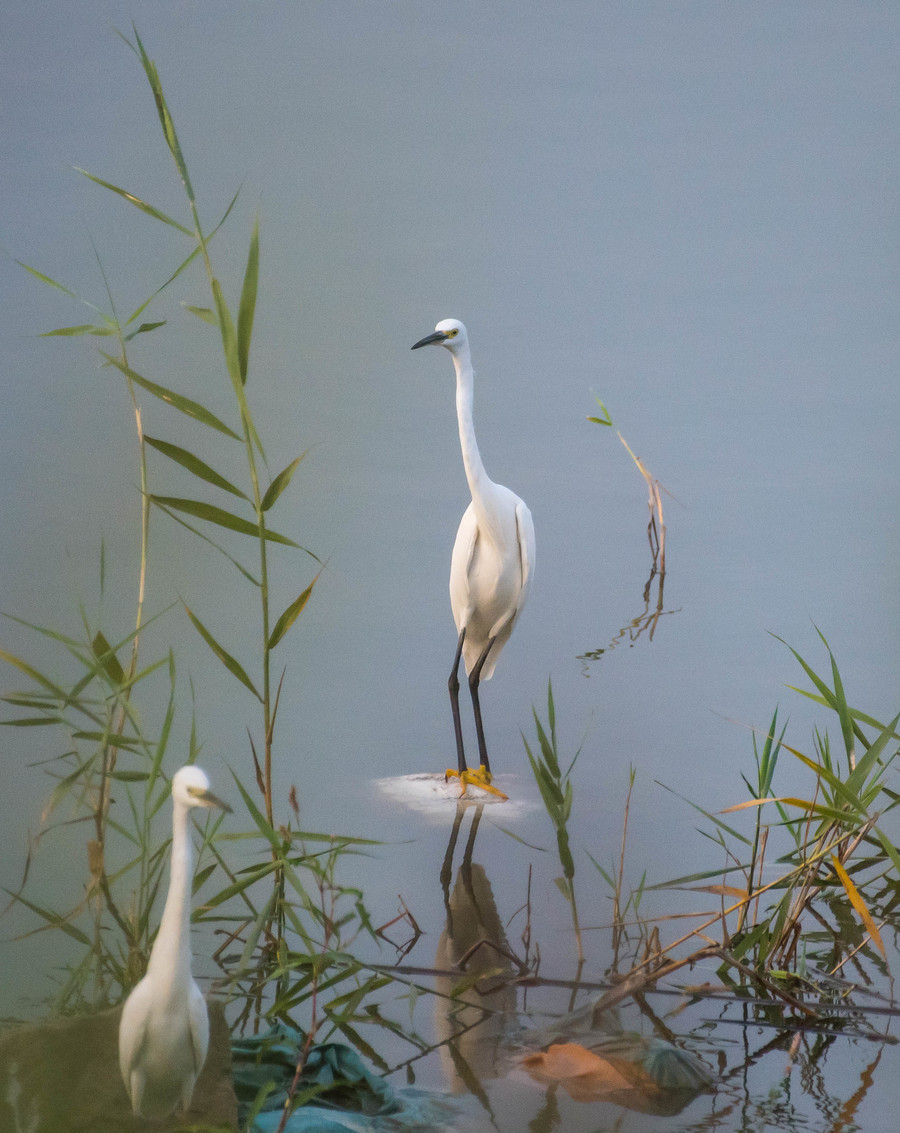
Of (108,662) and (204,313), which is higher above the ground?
(204,313)

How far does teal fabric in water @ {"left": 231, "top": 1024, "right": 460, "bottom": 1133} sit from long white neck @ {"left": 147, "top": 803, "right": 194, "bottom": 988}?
0.82ft

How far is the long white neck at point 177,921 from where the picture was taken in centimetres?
61

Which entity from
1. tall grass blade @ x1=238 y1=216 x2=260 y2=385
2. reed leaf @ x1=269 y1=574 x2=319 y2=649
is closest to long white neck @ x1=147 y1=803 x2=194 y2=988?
reed leaf @ x1=269 y1=574 x2=319 y2=649

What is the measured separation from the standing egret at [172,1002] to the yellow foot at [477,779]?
1161mm

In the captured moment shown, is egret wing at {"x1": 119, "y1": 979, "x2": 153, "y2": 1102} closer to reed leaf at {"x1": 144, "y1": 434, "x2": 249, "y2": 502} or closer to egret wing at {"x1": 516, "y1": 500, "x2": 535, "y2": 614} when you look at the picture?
reed leaf at {"x1": 144, "y1": 434, "x2": 249, "y2": 502}

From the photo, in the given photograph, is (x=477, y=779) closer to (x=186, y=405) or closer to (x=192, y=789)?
(x=186, y=405)

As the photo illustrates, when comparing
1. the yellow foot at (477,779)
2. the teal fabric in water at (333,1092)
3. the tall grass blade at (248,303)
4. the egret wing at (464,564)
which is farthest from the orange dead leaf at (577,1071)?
the egret wing at (464,564)

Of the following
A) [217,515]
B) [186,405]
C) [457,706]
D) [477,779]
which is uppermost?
[186,405]

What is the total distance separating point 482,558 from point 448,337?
434 mm

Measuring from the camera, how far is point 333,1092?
2.85ft

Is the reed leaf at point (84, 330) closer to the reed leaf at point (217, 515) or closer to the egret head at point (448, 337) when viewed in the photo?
the reed leaf at point (217, 515)

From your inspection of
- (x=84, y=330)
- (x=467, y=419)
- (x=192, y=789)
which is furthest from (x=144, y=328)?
(x=467, y=419)

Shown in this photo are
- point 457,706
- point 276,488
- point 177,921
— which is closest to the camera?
point 177,921

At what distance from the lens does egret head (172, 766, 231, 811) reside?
63cm
